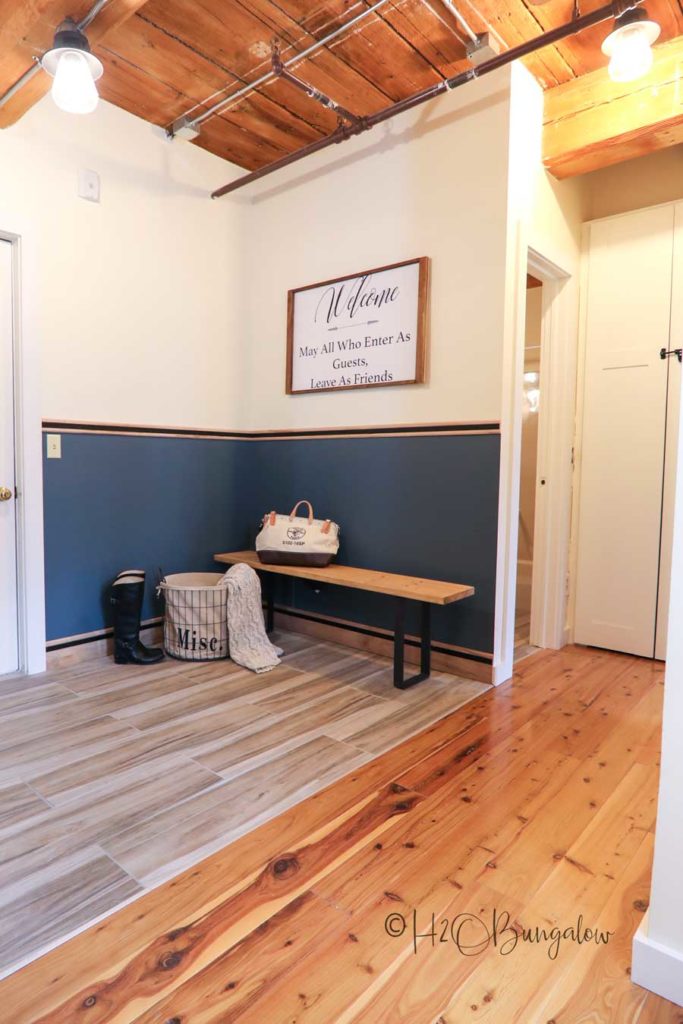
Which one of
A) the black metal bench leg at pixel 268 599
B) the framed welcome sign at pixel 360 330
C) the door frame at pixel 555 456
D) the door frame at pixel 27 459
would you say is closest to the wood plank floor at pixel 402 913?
the door frame at pixel 27 459

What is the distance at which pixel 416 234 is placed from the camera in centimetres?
271

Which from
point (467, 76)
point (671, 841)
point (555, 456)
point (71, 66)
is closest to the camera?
point (671, 841)

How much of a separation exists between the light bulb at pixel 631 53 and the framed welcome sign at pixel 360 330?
0.95 meters

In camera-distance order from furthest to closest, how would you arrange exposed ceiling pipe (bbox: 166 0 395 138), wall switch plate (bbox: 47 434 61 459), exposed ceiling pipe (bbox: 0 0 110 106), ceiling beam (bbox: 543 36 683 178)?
wall switch plate (bbox: 47 434 61 459), ceiling beam (bbox: 543 36 683 178), exposed ceiling pipe (bbox: 166 0 395 138), exposed ceiling pipe (bbox: 0 0 110 106)

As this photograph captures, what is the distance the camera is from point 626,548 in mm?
2973

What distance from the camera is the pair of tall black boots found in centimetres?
268

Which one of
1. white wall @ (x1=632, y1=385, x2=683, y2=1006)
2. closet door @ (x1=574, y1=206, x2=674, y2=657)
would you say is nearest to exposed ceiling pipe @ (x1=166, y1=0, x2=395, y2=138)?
closet door @ (x1=574, y1=206, x2=674, y2=657)

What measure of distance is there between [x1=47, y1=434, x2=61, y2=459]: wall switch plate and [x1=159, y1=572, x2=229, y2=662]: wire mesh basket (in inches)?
30.2

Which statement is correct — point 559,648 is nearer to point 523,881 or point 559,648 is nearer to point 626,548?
point 626,548

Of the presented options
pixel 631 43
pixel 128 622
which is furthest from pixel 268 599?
pixel 631 43

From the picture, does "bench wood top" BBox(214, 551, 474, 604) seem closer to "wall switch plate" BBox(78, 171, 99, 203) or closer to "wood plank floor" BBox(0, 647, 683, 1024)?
"wood plank floor" BBox(0, 647, 683, 1024)

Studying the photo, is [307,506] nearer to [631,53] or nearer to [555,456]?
[555,456]

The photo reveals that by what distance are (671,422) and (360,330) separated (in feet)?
5.09

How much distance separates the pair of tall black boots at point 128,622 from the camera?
8.80ft
